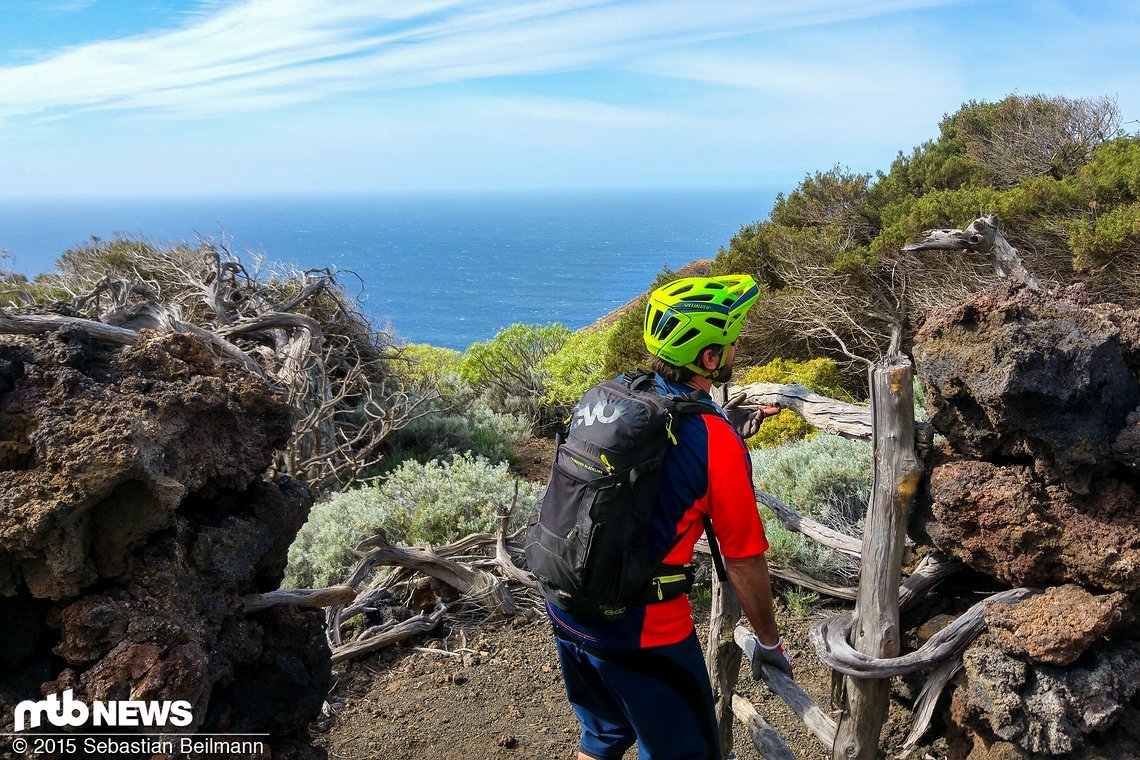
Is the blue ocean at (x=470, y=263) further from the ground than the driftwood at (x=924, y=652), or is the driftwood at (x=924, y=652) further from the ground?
the driftwood at (x=924, y=652)

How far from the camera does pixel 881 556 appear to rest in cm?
302

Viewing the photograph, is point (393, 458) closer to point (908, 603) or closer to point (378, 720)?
point (378, 720)

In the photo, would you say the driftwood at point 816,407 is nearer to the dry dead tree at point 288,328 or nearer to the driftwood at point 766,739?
the driftwood at point 766,739

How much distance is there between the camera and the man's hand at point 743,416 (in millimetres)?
3316

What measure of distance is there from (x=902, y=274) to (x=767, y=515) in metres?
4.94

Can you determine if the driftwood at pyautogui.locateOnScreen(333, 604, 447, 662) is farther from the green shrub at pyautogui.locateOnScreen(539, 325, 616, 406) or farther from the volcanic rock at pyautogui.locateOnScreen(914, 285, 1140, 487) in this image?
the green shrub at pyautogui.locateOnScreen(539, 325, 616, 406)

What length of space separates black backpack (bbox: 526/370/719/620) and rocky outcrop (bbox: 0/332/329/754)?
3.56ft

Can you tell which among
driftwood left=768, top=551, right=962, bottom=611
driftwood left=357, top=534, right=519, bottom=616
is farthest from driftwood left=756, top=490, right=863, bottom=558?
driftwood left=357, top=534, right=519, bottom=616

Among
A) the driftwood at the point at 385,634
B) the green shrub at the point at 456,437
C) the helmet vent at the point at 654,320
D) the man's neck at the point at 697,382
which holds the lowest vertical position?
the green shrub at the point at 456,437

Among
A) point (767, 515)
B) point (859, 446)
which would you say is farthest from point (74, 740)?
point (859, 446)

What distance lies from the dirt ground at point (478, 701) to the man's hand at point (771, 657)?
2.86 feet

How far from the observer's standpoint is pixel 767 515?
215 inches

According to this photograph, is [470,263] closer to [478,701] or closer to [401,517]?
[401,517]

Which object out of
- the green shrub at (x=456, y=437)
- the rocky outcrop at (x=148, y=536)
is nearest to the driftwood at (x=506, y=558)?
the rocky outcrop at (x=148, y=536)
